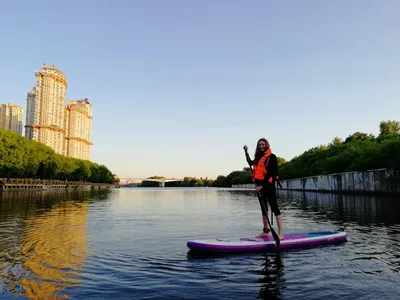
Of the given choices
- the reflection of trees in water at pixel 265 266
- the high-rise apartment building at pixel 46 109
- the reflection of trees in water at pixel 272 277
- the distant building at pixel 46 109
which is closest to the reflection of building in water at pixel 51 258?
the reflection of trees in water at pixel 265 266

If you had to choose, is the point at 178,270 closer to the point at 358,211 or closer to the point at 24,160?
the point at 358,211

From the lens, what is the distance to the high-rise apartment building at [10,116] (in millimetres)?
189375

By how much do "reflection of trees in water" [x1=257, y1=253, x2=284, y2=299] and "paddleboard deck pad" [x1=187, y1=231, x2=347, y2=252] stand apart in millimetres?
477

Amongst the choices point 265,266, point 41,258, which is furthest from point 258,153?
point 41,258

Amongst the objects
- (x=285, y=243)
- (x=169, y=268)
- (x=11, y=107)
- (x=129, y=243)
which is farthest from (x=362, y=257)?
(x=11, y=107)

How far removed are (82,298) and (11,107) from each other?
213 meters

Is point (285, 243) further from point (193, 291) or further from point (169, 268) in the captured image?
point (193, 291)

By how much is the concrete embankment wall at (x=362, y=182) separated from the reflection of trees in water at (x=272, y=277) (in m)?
42.3

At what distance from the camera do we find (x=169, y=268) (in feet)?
30.0

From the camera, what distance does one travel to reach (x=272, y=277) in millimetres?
8133

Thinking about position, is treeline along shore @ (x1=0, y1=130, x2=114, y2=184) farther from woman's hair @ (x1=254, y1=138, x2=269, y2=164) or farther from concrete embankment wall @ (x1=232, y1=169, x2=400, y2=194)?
woman's hair @ (x1=254, y1=138, x2=269, y2=164)

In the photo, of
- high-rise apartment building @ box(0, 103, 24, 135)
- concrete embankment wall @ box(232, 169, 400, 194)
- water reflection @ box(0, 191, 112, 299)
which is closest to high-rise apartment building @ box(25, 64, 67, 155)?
high-rise apartment building @ box(0, 103, 24, 135)

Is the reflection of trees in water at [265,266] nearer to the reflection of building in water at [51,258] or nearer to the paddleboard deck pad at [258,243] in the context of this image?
the paddleboard deck pad at [258,243]

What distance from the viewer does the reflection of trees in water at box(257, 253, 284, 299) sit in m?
6.95
